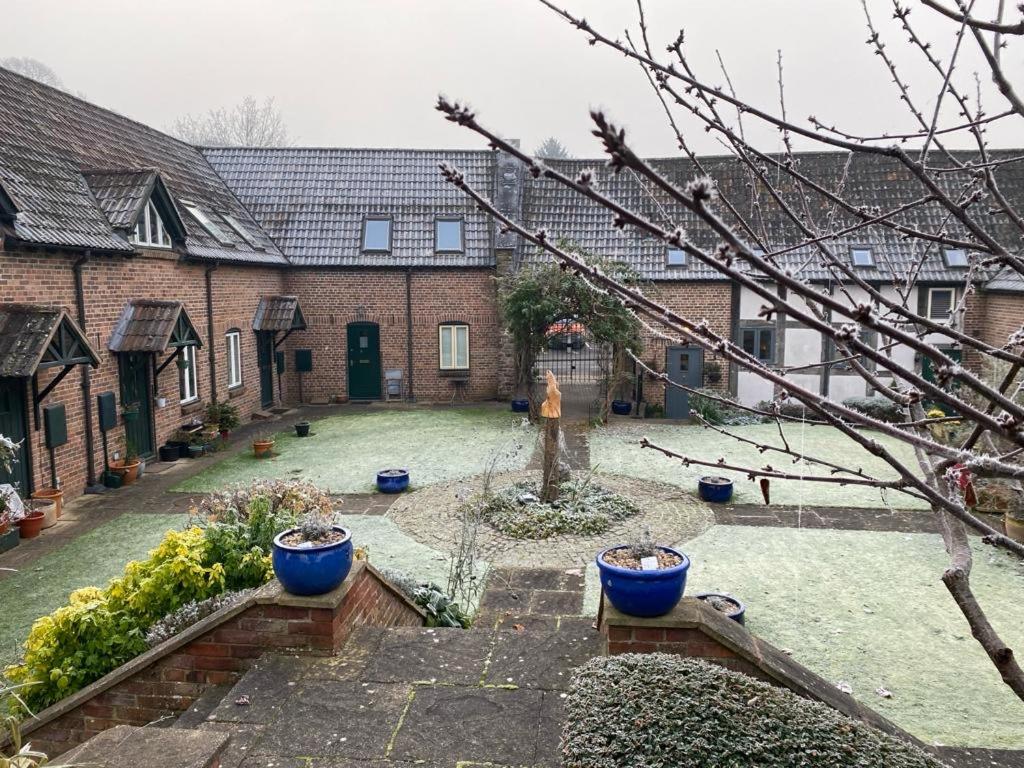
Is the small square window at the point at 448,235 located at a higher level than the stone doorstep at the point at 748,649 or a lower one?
higher

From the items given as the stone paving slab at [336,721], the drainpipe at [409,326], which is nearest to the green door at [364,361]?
the drainpipe at [409,326]

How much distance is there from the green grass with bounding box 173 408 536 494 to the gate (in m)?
2.19

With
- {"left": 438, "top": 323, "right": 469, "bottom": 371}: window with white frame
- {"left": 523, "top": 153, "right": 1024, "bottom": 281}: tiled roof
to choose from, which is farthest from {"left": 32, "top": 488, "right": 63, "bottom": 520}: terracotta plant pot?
{"left": 523, "top": 153, "right": 1024, "bottom": 281}: tiled roof

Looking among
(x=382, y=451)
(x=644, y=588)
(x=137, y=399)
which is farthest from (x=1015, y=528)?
(x=137, y=399)

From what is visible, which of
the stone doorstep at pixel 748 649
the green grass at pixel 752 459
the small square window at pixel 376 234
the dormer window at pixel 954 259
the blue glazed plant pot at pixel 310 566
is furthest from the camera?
the small square window at pixel 376 234

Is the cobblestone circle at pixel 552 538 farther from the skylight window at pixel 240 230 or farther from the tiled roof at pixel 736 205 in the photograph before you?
the skylight window at pixel 240 230

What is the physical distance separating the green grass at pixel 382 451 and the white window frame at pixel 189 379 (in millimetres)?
2003

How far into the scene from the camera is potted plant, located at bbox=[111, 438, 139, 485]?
12.5 metres

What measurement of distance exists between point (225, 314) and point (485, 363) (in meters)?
7.29

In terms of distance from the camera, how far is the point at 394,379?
69.5 ft

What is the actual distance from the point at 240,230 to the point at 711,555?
15.6 m

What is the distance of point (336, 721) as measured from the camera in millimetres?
4344

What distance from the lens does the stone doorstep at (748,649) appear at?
4484 millimetres

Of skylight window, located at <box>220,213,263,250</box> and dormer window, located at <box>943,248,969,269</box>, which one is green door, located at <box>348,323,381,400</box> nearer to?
skylight window, located at <box>220,213,263,250</box>
